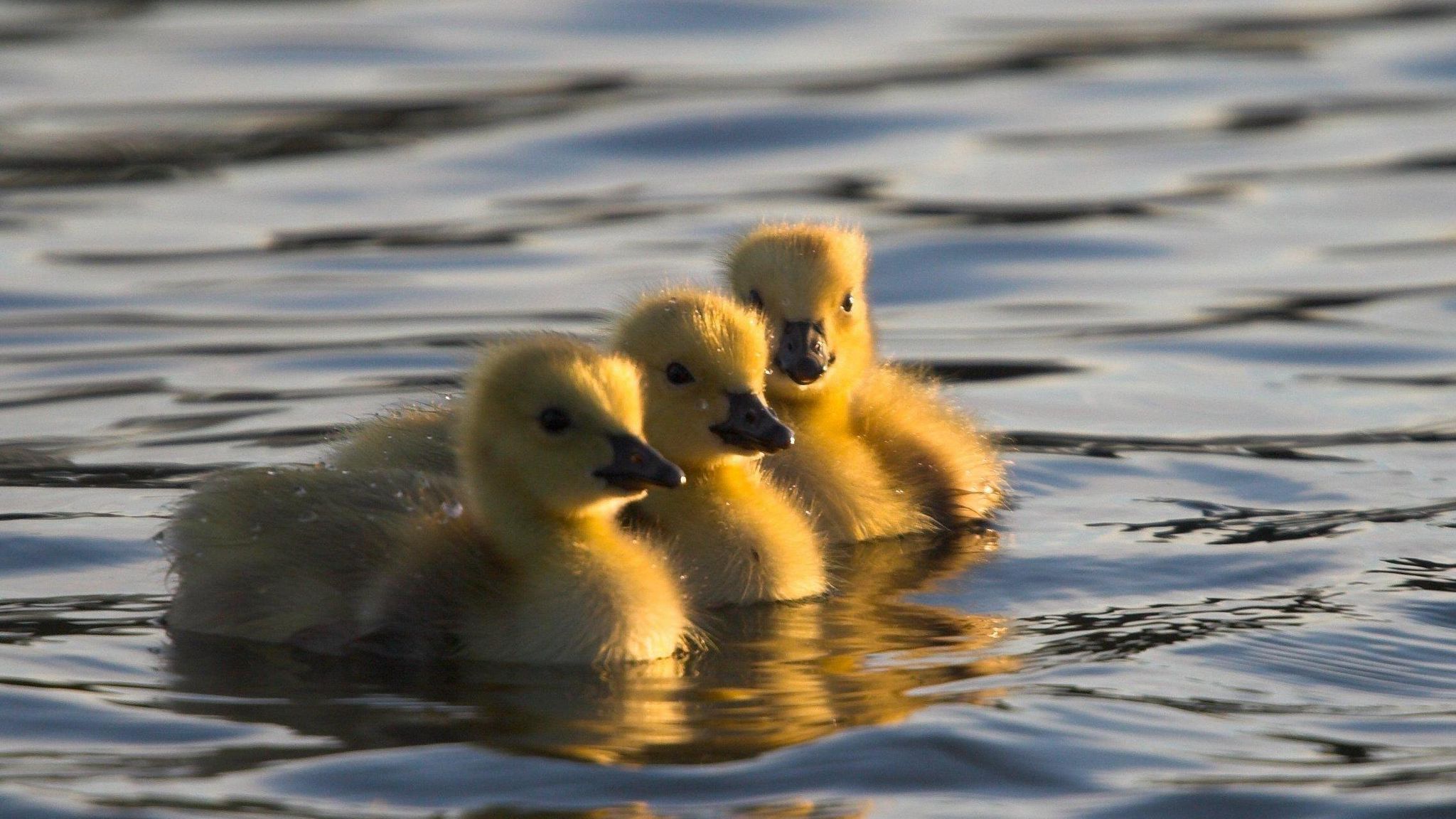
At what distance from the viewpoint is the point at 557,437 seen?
5906mm

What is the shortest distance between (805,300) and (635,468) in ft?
4.87

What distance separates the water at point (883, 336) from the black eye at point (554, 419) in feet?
2.05

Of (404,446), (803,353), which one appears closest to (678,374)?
(803,353)

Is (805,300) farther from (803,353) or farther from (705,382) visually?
(705,382)

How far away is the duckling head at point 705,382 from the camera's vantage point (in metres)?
6.54

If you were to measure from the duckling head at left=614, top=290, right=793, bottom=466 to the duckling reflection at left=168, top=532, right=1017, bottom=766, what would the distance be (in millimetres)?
461

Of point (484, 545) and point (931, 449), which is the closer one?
point (484, 545)

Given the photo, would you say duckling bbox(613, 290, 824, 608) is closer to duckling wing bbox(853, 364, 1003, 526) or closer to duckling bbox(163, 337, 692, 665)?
duckling bbox(163, 337, 692, 665)

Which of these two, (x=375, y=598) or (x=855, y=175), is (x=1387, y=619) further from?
(x=855, y=175)

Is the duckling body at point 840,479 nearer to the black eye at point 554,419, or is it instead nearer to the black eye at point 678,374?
the black eye at point 678,374

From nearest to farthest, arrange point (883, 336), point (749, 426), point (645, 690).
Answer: point (645, 690), point (749, 426), point (883, 336)

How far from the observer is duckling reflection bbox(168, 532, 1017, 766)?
5.24 m

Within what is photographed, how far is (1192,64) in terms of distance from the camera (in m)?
16.9

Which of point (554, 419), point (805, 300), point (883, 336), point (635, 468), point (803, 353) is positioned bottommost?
point (635, 468)
